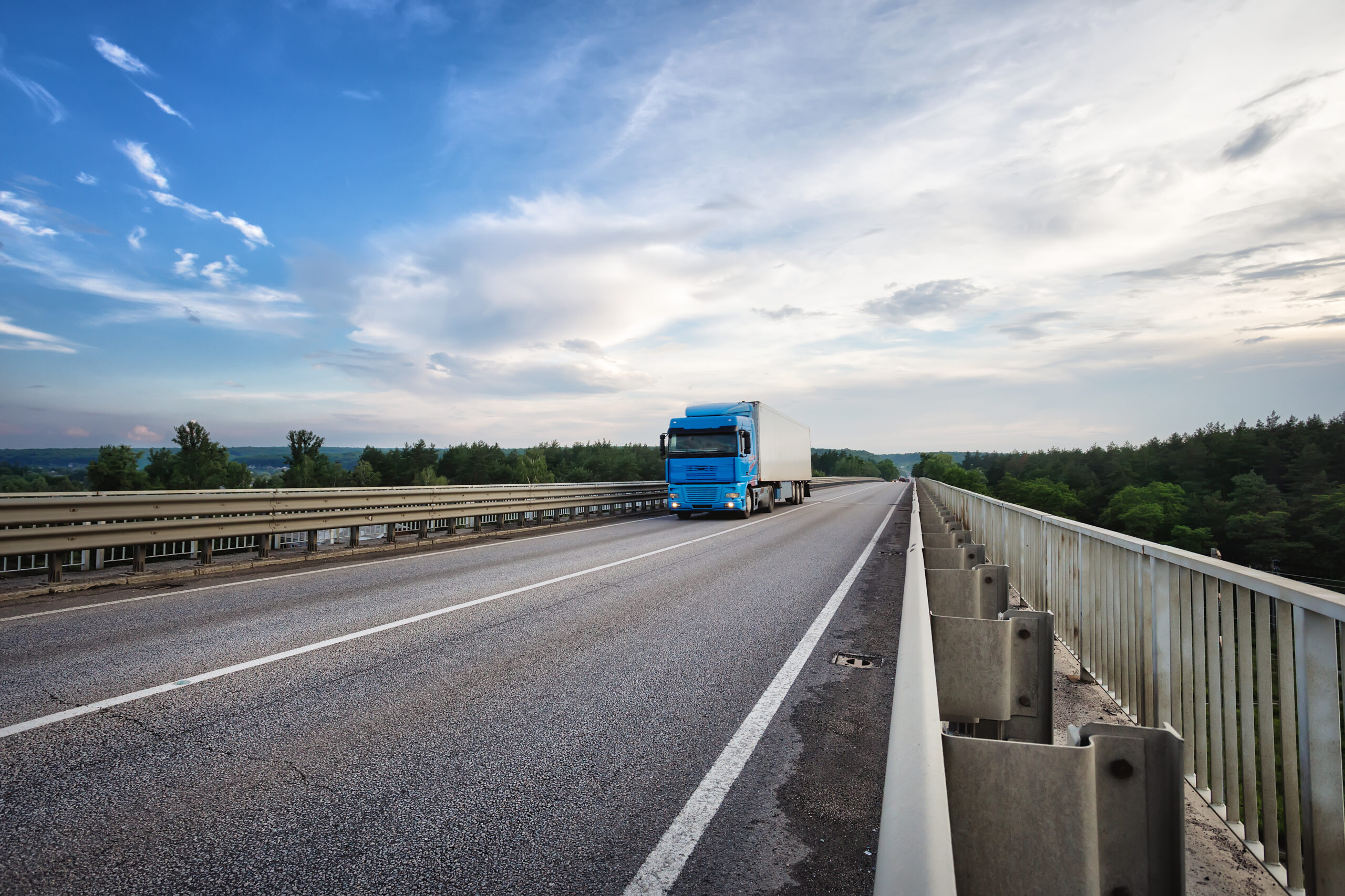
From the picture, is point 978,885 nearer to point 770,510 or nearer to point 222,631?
point 222,631

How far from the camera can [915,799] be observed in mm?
1280

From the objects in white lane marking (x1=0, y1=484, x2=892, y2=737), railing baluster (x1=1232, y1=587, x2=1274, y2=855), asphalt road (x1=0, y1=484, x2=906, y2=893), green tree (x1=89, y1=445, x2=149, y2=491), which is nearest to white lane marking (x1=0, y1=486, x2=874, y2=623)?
asphalt road (x1=0, y1=484, x2=906, y2=893)

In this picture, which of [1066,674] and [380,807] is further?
[1066,674]

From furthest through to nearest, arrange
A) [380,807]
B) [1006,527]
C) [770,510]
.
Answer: [770,510] → [1006,527] → [380,807]

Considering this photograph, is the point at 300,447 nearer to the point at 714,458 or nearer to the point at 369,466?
the point at 369,466

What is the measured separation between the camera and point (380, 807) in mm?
3074

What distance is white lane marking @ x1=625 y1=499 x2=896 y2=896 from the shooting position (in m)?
2.60

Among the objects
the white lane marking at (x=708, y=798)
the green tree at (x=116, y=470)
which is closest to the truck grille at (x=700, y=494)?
the white lane marking at (x=708, y=798)

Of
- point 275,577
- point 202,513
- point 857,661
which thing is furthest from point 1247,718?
point 202,513

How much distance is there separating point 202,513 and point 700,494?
570 inches

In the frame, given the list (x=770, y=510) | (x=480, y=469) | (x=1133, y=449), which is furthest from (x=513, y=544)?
(x=1133, y=449)

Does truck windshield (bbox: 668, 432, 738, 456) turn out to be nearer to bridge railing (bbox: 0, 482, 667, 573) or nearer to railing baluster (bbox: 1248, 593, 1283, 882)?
bridge railing (bbox: 0, 482, 667, 573)

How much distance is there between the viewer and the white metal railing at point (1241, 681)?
6.82 feet

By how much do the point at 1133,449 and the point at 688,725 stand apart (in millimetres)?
172869
